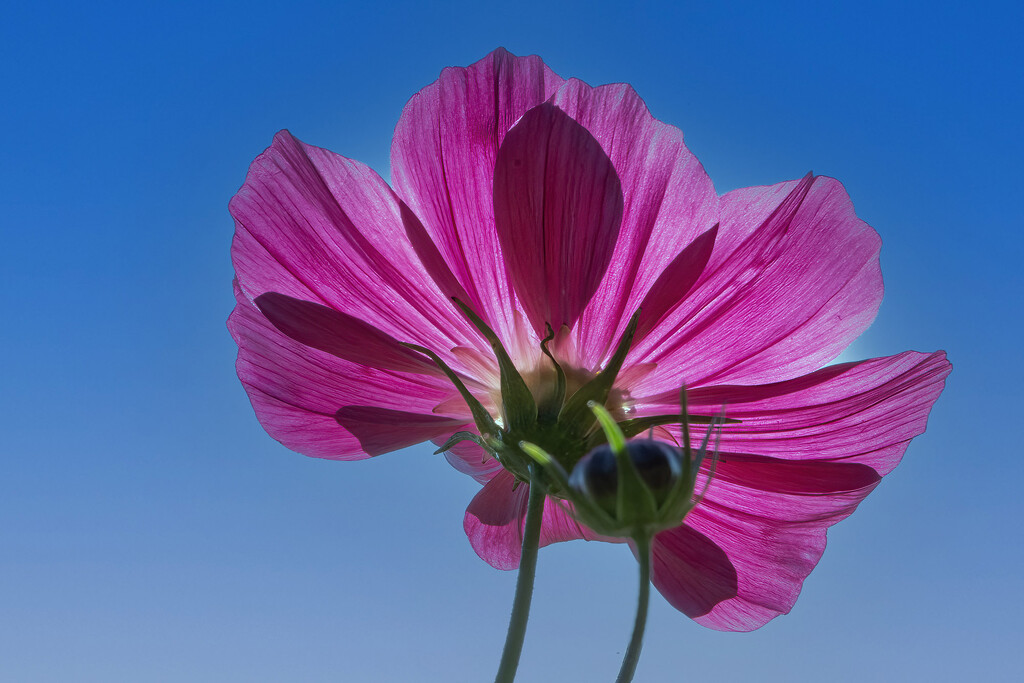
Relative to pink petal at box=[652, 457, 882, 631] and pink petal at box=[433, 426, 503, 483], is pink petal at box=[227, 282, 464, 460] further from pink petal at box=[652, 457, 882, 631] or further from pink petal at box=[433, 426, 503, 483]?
pink petal at box=[652, 457, 882, 631]

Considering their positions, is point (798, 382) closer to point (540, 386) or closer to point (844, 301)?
point (844, 301)

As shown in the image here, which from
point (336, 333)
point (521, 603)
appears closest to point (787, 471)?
point (521, 603)

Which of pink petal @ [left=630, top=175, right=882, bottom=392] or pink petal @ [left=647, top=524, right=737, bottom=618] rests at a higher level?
pink petal @ [left=630, top=175, right=882, bottom=392]

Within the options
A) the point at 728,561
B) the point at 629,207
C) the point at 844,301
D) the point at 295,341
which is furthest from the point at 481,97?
the point at 728,561

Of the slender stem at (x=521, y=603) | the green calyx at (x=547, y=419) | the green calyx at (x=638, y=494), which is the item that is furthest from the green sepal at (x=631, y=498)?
the green calyx at (x=547, y=419)

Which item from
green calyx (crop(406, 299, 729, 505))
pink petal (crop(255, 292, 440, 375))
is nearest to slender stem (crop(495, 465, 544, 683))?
green calyx (crop(406, 299, 729, 505))

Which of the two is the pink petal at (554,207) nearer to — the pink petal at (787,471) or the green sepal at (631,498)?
the pink petal at (787,471)
